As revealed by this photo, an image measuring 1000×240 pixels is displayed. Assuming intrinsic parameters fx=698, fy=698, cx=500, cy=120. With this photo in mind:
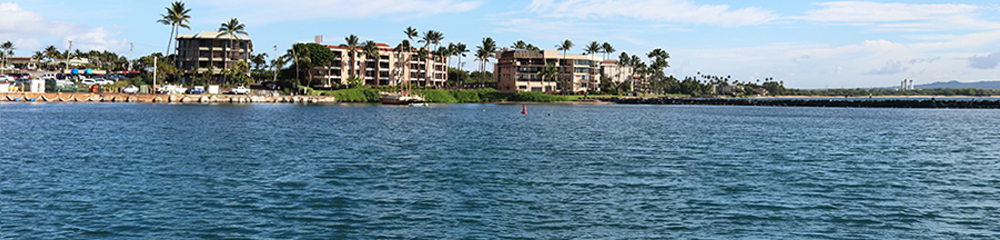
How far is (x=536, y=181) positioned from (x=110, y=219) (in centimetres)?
1614

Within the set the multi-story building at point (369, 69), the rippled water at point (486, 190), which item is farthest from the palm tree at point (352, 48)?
the rippled water at point (486, 190)

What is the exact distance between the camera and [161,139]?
51438 millimetres

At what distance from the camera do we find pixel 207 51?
173m

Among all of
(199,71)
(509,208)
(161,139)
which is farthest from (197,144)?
(199,71)

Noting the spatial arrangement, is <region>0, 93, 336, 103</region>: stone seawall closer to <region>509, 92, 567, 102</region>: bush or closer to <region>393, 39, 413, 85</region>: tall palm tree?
<region>393, 39, 413, 85</region>: tall palm tree

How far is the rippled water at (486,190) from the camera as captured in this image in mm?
19484

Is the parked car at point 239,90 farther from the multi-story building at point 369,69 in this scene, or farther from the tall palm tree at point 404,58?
the tall palm tree at point 404,58

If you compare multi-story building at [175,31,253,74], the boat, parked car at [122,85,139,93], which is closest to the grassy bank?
the boat

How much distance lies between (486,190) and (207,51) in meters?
164

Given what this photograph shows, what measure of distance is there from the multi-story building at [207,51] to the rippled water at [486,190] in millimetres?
127416

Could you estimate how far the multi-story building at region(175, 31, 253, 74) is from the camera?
172 metres

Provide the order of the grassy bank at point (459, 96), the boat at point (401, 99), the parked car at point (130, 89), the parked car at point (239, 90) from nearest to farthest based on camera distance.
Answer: the parked car at point (130, 89)
the boat at point (401, 99)
the parked car at point (239, 90)
the grassy bank at point (459, 96)

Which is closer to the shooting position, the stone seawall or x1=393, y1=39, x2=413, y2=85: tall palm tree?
the stone seawall

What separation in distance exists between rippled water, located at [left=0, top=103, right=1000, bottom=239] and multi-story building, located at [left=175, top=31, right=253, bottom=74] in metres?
127
